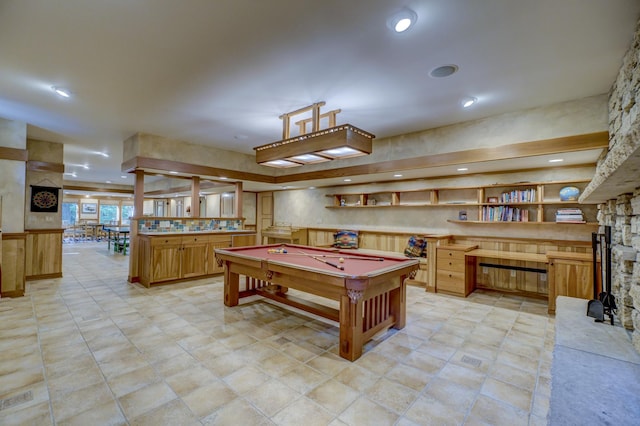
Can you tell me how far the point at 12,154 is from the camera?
4.67 meters

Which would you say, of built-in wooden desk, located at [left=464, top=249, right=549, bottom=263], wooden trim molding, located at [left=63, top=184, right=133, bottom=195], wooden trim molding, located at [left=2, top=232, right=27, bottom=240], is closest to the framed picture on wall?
wooden trim molding, located at [left=63, top=184, right=133, bottom=195]

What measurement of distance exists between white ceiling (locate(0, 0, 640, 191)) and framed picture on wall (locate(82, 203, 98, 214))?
14.1m

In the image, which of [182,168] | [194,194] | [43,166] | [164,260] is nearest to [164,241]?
[164,260]

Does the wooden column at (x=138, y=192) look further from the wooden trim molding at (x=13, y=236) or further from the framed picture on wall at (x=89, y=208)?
the framed picture on wall at (x=89, y=208)

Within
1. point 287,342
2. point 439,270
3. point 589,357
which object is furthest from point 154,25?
point 439,270

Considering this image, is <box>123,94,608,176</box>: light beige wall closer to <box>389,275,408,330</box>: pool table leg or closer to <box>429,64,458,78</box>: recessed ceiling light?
<box>429,64,458,78</box>: recessed ceiling light

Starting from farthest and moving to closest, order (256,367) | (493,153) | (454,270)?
(454,270), (493,153), (256,367)

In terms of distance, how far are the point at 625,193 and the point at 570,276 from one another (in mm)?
2203

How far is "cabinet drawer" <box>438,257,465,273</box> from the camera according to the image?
493 centimetres

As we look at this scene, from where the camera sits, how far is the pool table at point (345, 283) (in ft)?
9.09

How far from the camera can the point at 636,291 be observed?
1.95m

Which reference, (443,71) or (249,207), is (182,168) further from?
(443,71)

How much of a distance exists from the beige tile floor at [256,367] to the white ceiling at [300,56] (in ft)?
9.52

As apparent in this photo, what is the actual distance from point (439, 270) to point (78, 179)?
14.0 metres
